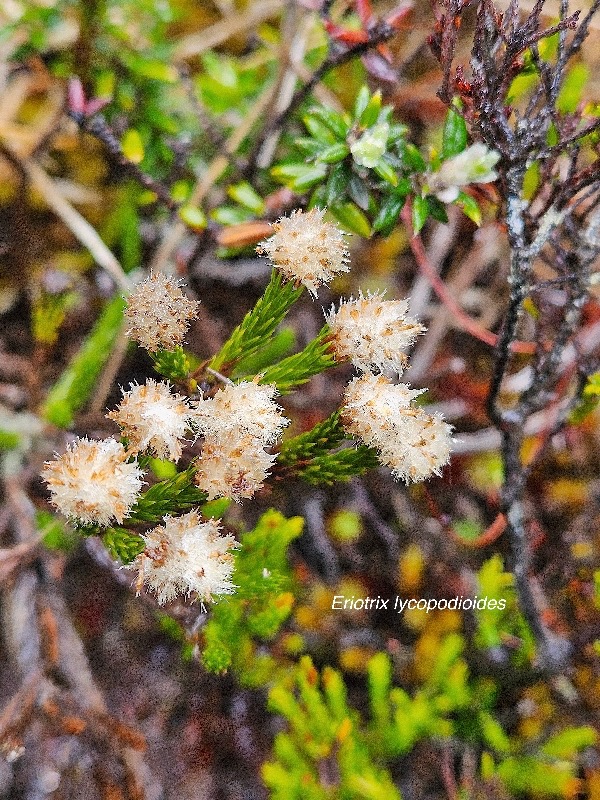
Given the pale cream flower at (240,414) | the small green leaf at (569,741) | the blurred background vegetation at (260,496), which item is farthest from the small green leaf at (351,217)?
the small green leaf at (569,741)

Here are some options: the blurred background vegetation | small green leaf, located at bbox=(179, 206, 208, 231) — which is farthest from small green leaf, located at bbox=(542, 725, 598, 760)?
small green leaf, located at bbox=(179, 206, 208, 231)

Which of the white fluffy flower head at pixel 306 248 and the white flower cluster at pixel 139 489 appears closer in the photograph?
the white flower cluster at pixel 139 489

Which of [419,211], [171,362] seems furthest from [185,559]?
[419,211]

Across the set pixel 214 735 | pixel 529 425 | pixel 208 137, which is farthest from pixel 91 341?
pixel 529 425

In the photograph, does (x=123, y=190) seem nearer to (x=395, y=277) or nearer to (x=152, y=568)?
(x=395, y=277)

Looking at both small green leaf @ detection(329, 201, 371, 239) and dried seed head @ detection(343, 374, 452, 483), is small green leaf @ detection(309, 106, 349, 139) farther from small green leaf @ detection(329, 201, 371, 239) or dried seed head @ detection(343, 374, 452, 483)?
dried seed head @ detection(343, 374, 452, 483)

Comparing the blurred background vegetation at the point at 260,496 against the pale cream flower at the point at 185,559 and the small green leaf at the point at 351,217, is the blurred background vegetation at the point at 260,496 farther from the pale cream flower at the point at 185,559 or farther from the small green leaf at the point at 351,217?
the pale cream flower at the point at 185,559
